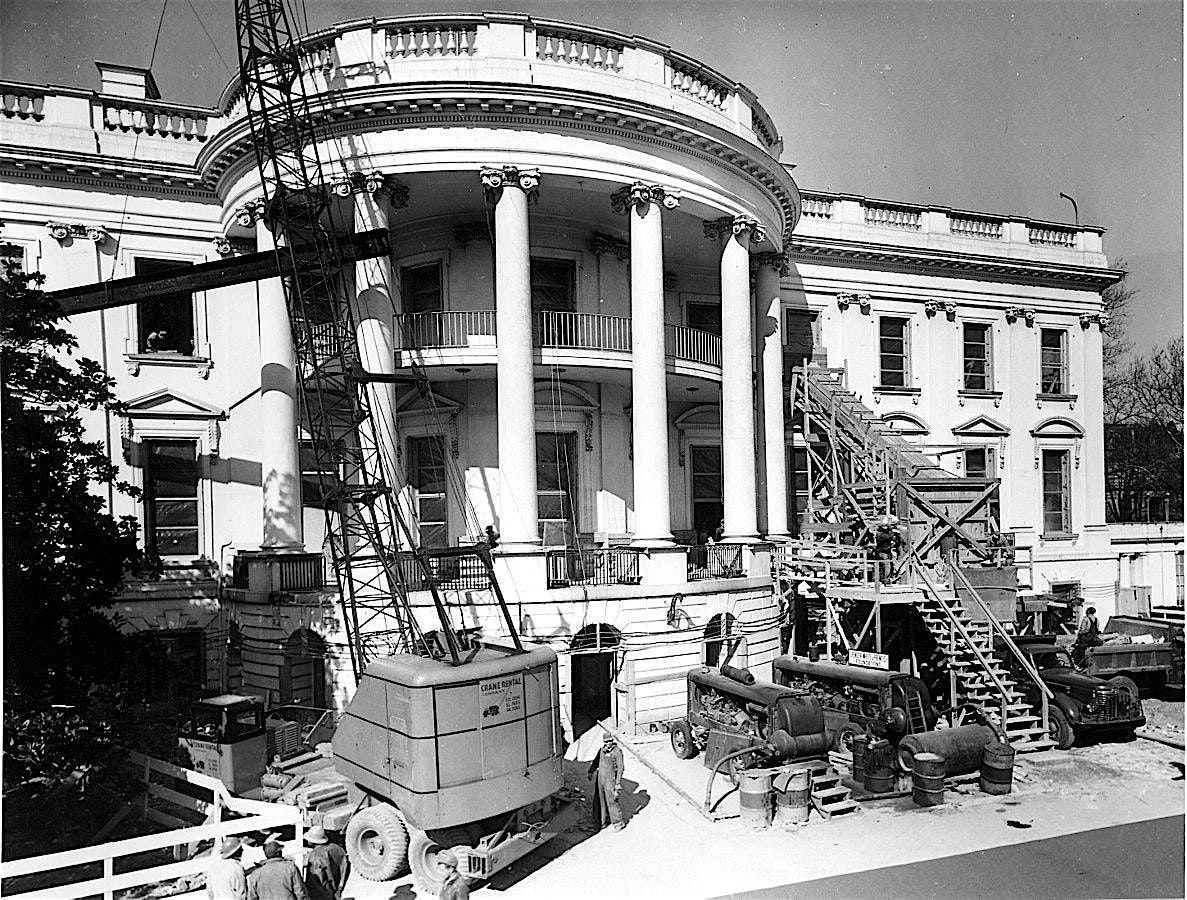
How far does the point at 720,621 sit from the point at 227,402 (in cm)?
1297

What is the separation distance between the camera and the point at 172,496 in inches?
750

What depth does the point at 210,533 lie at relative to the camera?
18969 millimetres

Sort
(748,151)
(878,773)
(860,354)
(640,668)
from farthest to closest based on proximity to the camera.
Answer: (860,354), (748,151), (640,668), (878,773)

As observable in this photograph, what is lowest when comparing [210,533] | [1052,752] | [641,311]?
[1052,752]

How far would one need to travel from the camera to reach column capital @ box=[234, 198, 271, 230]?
16297 mm

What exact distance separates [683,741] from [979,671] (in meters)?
5.48

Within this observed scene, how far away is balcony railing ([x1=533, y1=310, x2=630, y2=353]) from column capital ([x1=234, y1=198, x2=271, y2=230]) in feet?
20.4

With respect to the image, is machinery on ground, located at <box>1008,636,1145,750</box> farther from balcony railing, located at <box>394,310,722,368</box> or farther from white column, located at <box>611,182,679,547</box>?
balcony railing, located at <box>394,310,722,368</box>

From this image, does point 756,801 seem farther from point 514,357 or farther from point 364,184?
point 364,184

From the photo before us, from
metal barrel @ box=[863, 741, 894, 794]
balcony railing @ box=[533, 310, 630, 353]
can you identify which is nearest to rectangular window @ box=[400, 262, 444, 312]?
balcony railing @ box=[533, 310, 630, 353]

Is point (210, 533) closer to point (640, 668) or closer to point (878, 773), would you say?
point (640, 668)

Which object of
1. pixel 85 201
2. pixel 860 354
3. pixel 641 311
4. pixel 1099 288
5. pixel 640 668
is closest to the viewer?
pixel 640 668

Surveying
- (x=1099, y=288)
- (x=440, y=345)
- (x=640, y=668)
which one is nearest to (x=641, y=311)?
(x=440, y=345)

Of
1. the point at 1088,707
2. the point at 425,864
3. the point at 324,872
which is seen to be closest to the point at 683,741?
the point at 425,864
